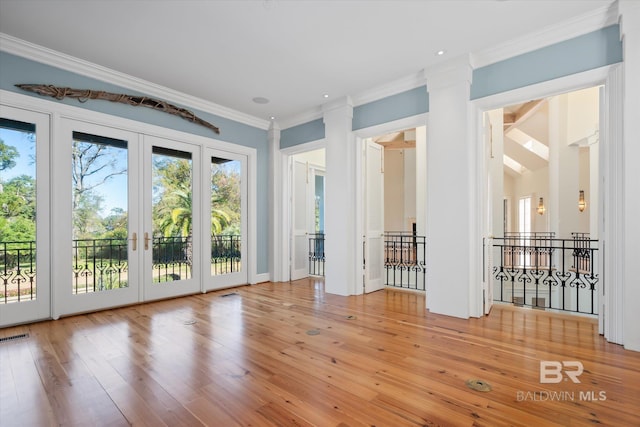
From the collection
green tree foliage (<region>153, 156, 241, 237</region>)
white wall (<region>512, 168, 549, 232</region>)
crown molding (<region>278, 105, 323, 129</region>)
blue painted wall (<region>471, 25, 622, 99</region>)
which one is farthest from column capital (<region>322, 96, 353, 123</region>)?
white wall (<region>512, 168, 549, 232</region>)

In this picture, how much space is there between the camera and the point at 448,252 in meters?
3.82

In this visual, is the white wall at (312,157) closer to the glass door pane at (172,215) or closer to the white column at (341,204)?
the white column at (341,204)

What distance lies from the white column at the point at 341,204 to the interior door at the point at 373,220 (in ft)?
0.93

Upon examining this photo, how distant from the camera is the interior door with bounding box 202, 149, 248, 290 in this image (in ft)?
17.0

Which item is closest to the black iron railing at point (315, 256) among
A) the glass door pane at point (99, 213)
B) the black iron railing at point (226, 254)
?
the black iron railing at point (226, 254)

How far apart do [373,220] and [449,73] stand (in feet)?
8.23

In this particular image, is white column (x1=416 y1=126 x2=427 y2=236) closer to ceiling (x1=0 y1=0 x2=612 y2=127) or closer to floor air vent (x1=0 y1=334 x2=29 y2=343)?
ceiling (x1=0 y1=0 x2=612 y2=127)

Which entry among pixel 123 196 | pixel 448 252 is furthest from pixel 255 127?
pixel 448 252

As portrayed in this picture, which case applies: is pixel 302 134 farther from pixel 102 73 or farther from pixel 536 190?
pixel 536 190

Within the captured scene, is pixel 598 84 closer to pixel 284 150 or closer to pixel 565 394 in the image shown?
pixel 565 394

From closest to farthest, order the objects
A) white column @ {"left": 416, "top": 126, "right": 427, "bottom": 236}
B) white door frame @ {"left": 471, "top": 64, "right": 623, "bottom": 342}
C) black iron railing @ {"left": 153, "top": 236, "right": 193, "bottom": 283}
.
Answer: white door frame @ {"left": 471, "top": 64, "right": 623, "bottom": 342}, black iron railing @ {"left": 153, "top": 236, "right": 193, "bottom": 283}, white column @ {"left": 416, "top": 126, "right": 427, "bottom": 236}

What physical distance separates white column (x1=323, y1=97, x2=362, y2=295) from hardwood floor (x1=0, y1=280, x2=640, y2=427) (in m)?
1.18

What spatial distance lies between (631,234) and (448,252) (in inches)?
63.8

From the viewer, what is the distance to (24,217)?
350 cm
